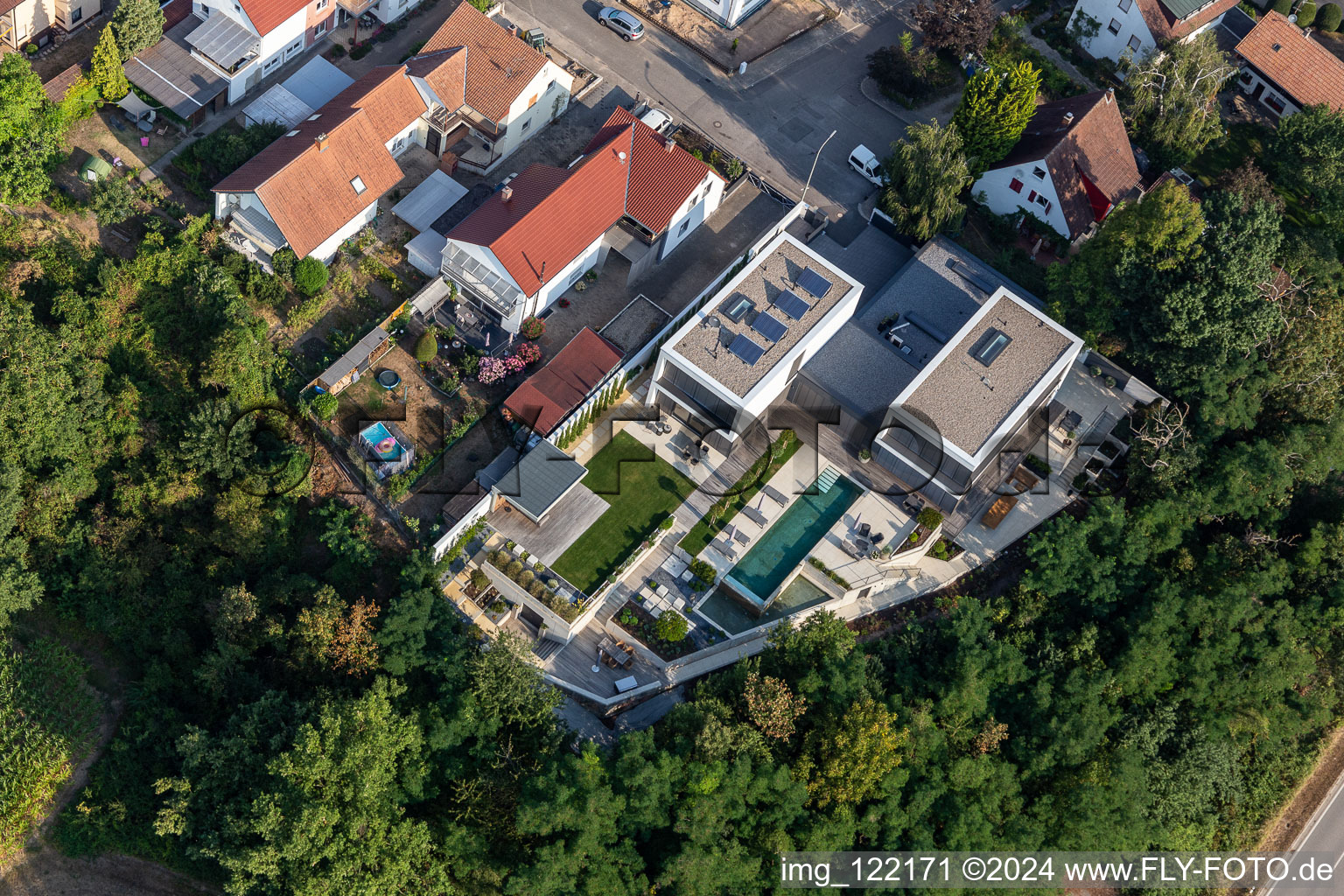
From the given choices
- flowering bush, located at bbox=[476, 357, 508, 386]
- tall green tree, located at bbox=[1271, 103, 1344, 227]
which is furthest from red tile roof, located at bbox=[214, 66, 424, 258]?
tall green tree, located at bbox=[1271, 103, 1344, 227]

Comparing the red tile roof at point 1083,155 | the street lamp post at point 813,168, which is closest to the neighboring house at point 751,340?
the street lamp post at point 813,168

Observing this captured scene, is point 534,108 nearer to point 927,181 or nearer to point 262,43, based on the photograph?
point 262,43

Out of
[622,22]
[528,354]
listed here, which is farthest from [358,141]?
[622,22]

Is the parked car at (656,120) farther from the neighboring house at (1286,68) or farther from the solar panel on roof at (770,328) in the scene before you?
the neighboring house at (1286,68)

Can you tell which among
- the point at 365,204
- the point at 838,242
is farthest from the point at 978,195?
the point at 365,204

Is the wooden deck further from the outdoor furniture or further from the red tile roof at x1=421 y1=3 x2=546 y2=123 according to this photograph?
the red tile roof at x1=421 y1=3 x2=546 y2=123
